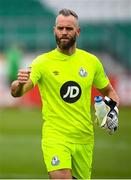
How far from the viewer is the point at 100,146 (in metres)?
18.1

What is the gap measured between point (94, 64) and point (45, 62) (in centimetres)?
55

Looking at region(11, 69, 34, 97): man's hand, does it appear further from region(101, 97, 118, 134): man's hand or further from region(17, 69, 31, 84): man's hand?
region(101, 97, 118, 134): man's hand

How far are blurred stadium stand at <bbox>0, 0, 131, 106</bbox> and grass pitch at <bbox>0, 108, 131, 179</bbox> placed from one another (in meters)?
8.19

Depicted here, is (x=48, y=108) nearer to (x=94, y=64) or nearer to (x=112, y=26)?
(x=94, y=64)

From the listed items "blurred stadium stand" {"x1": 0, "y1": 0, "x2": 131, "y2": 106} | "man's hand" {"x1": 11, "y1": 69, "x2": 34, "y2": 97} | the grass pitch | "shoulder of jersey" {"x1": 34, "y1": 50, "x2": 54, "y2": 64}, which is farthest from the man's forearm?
"blurred stadium stand" {"x1": 0, "y1": 0, "x2": 131, "y2": 106}

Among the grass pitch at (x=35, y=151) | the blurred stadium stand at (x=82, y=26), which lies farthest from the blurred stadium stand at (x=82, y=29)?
the grass pitch at (x=35, y=151)

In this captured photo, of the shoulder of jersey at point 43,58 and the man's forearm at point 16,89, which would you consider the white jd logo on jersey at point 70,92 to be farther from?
the man's forearm at point 16,89

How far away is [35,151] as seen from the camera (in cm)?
1750

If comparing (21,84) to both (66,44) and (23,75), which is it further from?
(66,44)

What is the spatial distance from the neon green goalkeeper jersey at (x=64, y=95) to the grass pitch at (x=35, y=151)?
18.2ft

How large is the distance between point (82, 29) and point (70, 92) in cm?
2767

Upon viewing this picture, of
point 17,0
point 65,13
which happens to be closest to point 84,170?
point 65,13

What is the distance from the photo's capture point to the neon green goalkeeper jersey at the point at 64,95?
7949 millimetres

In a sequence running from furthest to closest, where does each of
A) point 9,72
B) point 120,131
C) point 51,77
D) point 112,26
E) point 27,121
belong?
point 112,26 → point 9,72 → point 27,121 → point 120,131 → point 51,77
